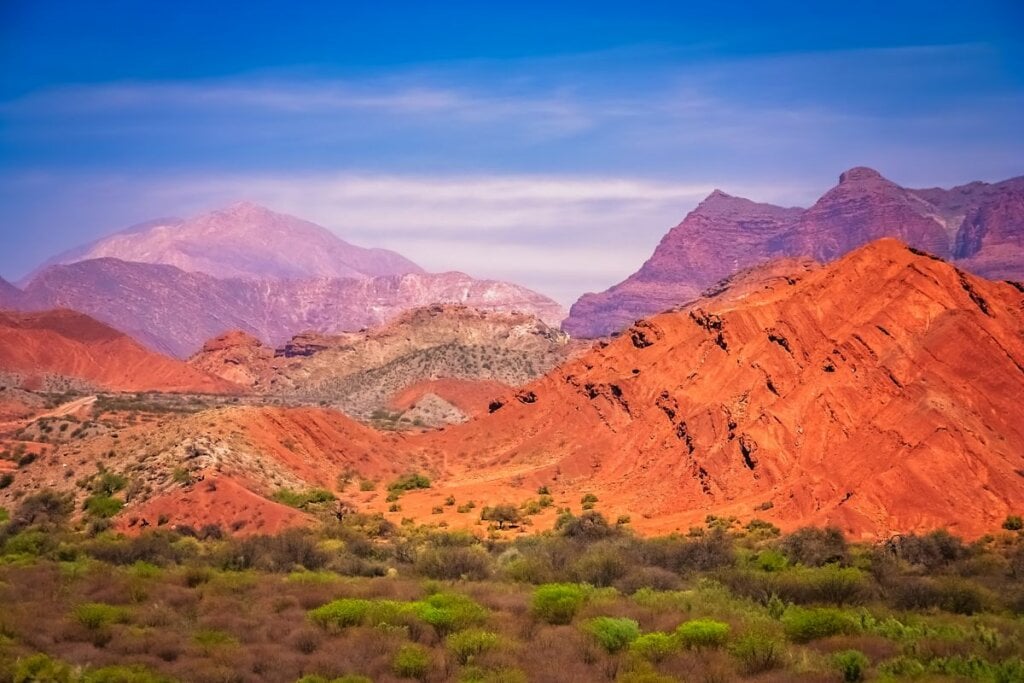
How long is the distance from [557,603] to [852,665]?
7246 millimetres

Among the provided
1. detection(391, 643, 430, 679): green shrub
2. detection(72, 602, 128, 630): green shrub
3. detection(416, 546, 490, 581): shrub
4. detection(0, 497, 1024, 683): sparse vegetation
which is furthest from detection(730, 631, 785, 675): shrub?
detection(72, 602, 128, 630): green shrub

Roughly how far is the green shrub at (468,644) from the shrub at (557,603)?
282 cm

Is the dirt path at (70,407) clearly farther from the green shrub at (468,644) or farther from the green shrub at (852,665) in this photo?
the green shrub at (852,665)

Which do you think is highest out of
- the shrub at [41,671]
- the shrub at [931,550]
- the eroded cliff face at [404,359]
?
the eroded cliff face at [404,359]

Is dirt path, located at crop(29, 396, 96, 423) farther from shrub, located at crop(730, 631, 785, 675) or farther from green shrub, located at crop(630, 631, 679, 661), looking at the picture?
shrub, located at crop(730, 631, 785, 675)

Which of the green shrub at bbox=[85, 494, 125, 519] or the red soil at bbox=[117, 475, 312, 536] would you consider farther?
the green shrub at bbox=[85, 494, 125, 519]

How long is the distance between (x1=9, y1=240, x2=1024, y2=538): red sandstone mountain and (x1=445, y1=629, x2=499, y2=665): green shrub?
20224 millimetres

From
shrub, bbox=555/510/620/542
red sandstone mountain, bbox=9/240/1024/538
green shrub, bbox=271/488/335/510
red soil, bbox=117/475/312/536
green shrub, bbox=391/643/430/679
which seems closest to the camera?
green shrub, bbox=391/643/430/679

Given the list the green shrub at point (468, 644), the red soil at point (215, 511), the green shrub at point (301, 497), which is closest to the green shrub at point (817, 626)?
the green shrub at point (468, 644)

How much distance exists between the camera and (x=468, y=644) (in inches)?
861

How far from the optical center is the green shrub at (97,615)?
22.8m

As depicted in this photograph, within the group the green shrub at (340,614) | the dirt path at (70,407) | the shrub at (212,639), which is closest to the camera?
the shrub at (212,639)

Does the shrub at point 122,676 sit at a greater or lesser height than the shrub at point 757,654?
greater

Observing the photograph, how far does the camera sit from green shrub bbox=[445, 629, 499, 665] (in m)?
21.7
